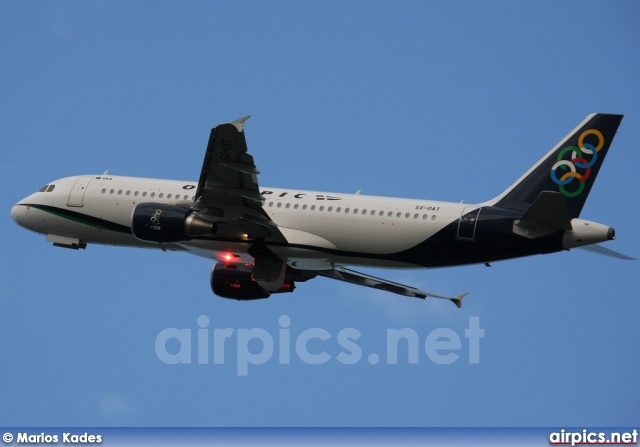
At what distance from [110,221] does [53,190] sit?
3943mm

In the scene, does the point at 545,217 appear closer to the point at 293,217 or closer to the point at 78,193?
the point at 293,217

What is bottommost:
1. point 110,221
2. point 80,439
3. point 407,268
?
point 80,439

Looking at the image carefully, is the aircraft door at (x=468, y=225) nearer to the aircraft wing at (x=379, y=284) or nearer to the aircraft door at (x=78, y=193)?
the aircraft wing at (x=379, y=284)

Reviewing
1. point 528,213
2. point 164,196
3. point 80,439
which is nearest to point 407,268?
point 528,213

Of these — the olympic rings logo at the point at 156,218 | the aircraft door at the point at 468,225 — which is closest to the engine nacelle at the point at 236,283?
the olympic rings logo at the point at 156,218

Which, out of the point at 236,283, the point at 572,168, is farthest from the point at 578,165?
the point at 236,283

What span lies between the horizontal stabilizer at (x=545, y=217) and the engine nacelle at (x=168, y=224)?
516 inches

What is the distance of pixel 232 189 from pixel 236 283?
6966 millimetres

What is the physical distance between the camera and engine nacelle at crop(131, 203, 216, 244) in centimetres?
5825

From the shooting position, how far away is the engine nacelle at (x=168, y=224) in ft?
191

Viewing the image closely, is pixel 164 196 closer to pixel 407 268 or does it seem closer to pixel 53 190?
pixel 53 190

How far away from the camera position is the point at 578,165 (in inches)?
2244

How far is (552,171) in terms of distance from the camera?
188 feet

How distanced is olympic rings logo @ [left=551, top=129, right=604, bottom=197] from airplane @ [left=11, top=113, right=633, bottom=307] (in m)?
0.04
